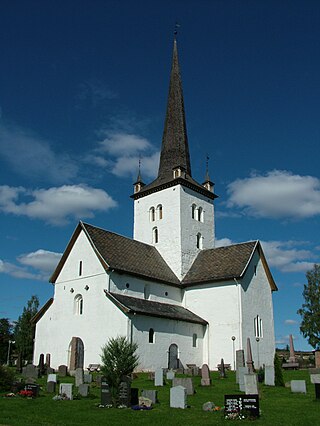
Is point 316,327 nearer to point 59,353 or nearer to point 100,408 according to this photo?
point 59,353

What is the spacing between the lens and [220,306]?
3525 cm

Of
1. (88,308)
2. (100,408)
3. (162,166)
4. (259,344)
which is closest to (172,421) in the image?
(100,408)

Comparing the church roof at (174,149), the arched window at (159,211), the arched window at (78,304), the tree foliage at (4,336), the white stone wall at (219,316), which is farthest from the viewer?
the tree foliage at (4,336)

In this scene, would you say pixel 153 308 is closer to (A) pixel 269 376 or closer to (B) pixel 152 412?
(A) pixel 269 376

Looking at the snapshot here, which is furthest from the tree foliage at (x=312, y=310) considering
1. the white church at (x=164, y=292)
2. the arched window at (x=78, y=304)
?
the arched window at (x=78, y=304)

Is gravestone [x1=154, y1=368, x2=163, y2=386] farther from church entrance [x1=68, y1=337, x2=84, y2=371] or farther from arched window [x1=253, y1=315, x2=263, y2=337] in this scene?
arched window [x1=253, y1=315, x2=263, y2=337]

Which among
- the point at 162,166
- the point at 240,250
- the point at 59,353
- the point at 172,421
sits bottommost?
the point at 172,421

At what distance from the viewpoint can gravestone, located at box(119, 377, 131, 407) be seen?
53.9ft

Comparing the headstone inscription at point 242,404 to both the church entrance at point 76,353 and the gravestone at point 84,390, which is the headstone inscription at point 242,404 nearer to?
the gravestone at point 84,390

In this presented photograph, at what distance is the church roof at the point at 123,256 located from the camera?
32344mm

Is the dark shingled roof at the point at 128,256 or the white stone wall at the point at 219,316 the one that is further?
the white stone wall at the point at 219,316

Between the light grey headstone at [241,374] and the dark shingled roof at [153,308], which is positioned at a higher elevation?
the dark shingled roof at [153,308]

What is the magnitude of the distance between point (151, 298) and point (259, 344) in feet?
30.7

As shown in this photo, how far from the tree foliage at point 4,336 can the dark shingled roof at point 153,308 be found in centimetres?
3376
